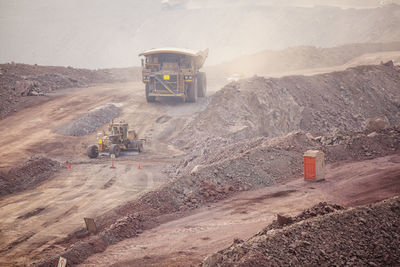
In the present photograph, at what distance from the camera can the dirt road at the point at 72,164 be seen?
11.9 metres

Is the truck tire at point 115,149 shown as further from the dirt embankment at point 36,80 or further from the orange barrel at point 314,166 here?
the dirt embankment at point 36,80

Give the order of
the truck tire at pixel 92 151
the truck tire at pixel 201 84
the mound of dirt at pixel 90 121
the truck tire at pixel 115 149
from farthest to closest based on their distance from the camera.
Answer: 1. the truck tire at pixel 201 84
2. the mound of dirt at pixel 90 121
3. the truck tire at pixel 92 151
4. the truck tire at pixel 115 149

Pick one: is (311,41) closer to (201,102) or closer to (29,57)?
(201,102)

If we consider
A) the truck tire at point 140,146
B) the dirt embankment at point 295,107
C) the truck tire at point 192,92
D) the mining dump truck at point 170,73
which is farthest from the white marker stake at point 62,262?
the truck tire at point 192,92

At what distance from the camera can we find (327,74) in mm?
29031

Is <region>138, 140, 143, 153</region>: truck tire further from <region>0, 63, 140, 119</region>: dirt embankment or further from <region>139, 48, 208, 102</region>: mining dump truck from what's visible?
<region>0, 63, 140, 119</region>: dirt embankment

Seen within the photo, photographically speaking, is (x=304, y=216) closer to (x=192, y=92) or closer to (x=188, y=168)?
(x=188, y=168)

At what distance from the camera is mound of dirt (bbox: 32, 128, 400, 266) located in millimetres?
9867

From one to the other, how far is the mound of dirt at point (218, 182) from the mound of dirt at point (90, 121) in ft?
32.2

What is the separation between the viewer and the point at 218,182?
12781 mm

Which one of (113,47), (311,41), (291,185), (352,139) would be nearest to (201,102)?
(352,139)

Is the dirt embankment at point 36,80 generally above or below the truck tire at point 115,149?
above

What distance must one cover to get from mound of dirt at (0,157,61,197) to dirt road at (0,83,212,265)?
0.62 meters

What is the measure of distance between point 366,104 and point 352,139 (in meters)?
13.6
